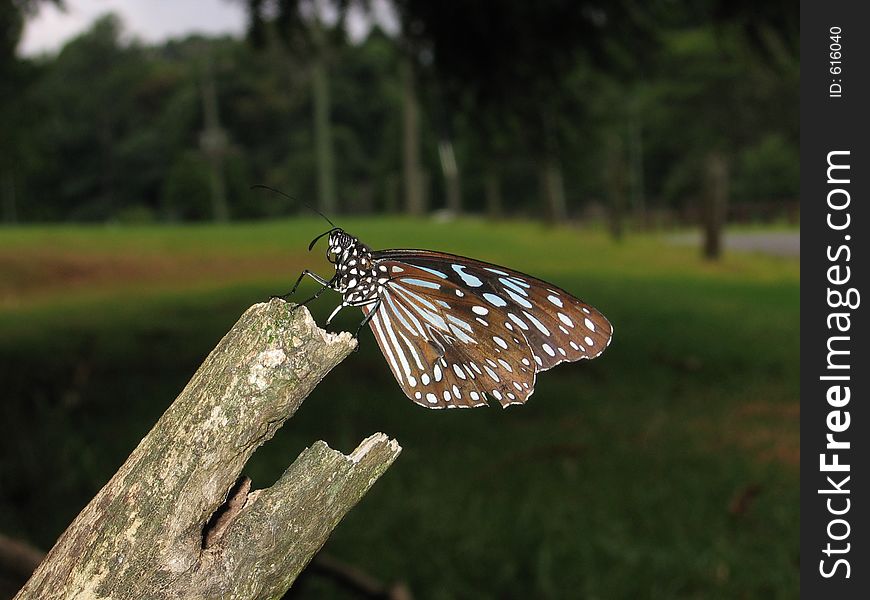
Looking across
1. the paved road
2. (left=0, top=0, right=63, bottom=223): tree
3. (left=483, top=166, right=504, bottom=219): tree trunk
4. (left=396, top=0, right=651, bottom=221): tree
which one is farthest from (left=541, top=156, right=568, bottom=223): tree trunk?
(left=0, top=0, right=63, bottom=223): tree

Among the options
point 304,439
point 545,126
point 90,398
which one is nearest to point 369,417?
point 304,439

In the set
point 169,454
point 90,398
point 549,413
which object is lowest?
point 549,413

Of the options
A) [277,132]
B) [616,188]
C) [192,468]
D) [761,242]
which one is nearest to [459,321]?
[192,468]

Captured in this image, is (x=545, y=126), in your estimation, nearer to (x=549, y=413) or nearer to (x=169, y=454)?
(x=549, y=413)

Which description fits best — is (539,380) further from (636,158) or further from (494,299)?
(636,158)

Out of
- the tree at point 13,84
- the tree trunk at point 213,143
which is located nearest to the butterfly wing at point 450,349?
the tree at point 13,84

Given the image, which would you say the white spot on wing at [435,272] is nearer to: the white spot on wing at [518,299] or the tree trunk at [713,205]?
the white spot on wing at [518,299]

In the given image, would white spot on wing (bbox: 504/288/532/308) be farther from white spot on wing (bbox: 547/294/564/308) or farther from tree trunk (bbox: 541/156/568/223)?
tree trunk (bbox: 541/156/568/223)
